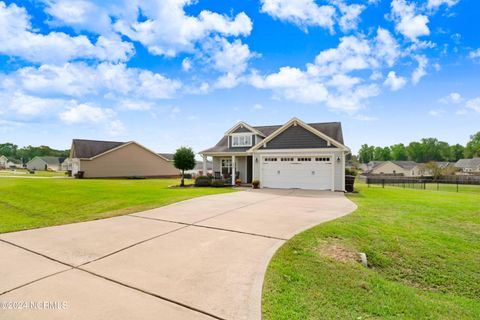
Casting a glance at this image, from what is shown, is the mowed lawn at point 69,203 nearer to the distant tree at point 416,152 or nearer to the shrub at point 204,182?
the shrub at point 204,182

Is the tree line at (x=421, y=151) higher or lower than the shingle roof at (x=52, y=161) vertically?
higher

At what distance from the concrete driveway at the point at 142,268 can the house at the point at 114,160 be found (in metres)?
28.1

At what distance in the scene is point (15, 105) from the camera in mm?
21703

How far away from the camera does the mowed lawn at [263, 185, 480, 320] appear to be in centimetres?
339

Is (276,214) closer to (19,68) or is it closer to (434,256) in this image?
(434,256)

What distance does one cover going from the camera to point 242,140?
71.5 ft

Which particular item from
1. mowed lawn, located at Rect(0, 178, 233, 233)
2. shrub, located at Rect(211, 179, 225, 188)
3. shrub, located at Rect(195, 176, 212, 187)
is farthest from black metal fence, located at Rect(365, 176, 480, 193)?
mowed lawn, located at Rect(0, 178, 233, 233)

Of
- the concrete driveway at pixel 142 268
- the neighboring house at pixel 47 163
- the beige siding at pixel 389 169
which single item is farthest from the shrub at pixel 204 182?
the neighboring house at pixel 47 163

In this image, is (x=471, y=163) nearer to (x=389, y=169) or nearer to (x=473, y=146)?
(x=389, y=169)

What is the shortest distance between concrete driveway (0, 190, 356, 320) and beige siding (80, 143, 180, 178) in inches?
1109

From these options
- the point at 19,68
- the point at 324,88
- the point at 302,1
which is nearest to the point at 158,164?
the point at 19,68

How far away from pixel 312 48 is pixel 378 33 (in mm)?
3706

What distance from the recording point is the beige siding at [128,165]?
32.0m

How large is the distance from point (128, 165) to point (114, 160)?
197 centimetres
